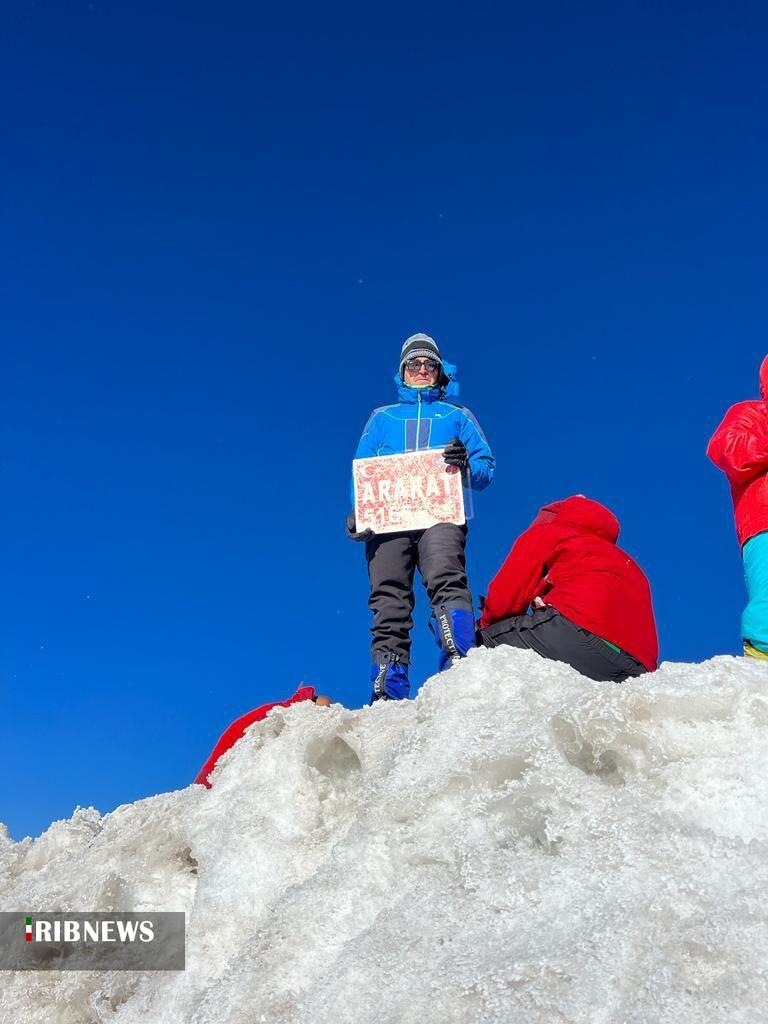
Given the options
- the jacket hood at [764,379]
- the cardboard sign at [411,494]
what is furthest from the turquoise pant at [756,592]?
the cardboard sign at [411,494]

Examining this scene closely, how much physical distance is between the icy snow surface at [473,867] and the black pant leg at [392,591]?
279cm

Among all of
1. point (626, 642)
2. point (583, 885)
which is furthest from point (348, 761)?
point (626, 642)

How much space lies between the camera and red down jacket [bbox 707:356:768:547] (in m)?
4.68

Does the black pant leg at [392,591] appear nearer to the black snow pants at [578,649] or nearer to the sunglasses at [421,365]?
the black snow pants at [578,649]

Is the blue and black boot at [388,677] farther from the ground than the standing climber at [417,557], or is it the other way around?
the standing climber at [417,557]

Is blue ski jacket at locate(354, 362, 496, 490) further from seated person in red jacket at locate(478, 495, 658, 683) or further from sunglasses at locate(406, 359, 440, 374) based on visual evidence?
seated person in red jacket at locate(478, 495, 658, 683)

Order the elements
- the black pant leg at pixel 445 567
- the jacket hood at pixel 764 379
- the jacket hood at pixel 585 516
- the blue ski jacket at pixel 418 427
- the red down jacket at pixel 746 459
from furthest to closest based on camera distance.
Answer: the blue ski jacket at pixel 418 427, the black pant leg at pixel 445 567, the jacket hood at pixel 764 379, the red down jacket at pixel 746 459, the jacket hood at pixel 585 516

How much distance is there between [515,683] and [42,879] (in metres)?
2.30

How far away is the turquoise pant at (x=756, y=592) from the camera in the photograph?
421 centimetres

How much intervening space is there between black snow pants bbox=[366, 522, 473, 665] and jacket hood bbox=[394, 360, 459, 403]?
174 cm

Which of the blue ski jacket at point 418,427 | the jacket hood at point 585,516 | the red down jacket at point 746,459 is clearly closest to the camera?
the jacket hood at point 585,516

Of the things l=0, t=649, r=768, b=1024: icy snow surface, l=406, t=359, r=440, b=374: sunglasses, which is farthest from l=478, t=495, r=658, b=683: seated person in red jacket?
l=406, t=359, r=440, b=374: sunglasses
